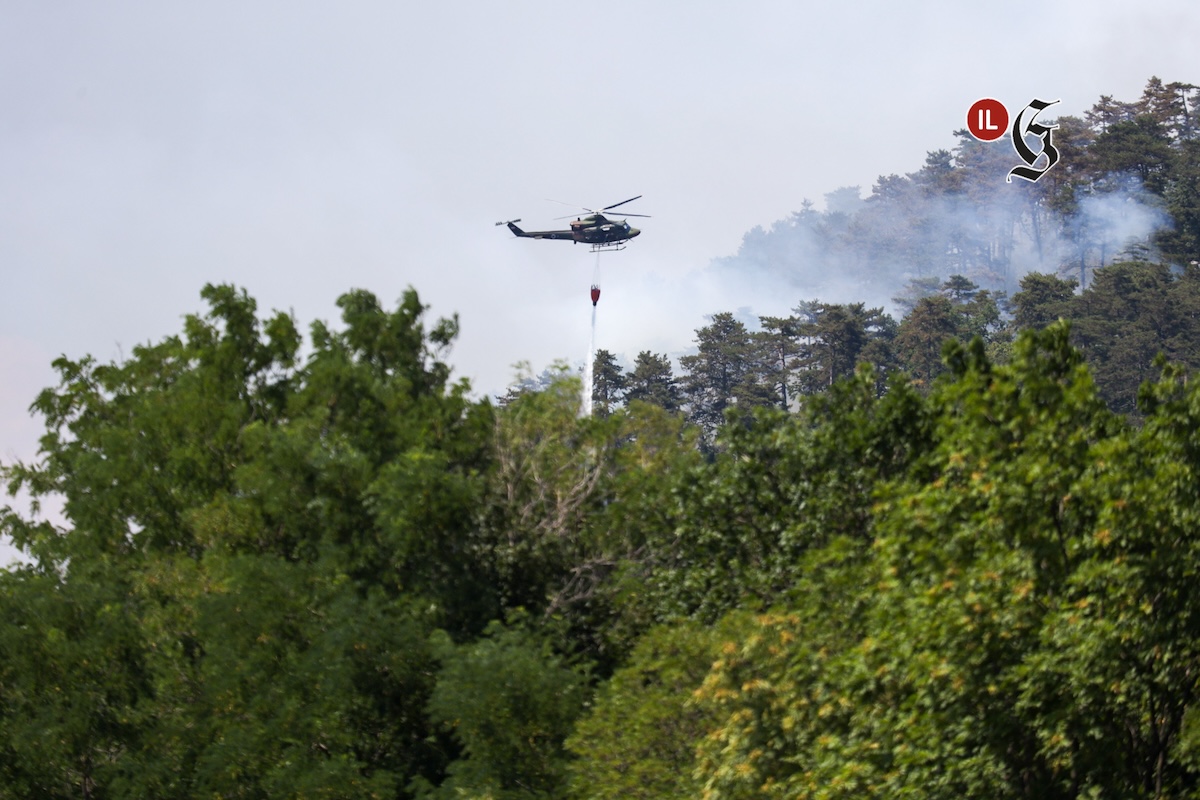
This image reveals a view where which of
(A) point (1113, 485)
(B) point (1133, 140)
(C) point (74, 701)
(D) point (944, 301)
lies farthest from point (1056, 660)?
(B) point (1133, 140)

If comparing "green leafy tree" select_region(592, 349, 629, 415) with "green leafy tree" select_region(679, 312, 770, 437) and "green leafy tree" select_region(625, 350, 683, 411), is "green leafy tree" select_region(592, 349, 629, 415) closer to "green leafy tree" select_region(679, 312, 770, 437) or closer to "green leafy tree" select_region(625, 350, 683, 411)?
"green leafy tree" select_region(625, 350, 683, 411)

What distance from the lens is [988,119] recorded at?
121 m

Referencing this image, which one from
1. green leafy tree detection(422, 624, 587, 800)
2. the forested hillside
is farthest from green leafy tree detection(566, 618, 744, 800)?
green leafy tree detection(422, 624, 587, 800)

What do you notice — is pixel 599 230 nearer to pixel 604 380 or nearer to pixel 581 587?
pixel 604 380

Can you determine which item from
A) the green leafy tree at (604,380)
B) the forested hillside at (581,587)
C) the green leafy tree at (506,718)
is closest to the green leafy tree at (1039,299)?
the green leafy tree at (604,380)

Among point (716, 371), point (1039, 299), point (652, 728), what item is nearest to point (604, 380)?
point (716, 371)

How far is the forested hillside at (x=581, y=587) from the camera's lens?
13672 millimetres

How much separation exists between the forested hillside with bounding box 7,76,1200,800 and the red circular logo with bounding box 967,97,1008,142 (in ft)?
305

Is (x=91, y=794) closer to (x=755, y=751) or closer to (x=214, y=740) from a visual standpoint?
(x=214, y=740)

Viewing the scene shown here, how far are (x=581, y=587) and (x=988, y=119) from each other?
347ft

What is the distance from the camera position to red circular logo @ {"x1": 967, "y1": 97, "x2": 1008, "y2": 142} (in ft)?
389

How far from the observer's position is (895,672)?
1427cm

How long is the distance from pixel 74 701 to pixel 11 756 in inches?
42.1

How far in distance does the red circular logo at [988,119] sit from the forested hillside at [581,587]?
92.9 m
